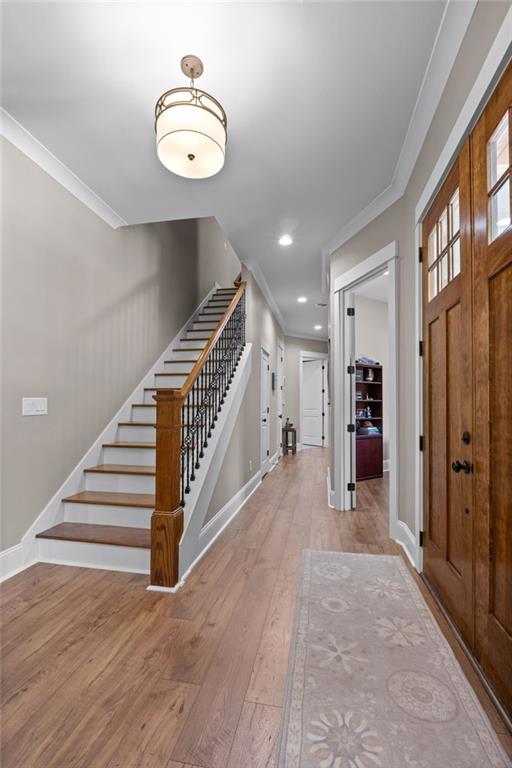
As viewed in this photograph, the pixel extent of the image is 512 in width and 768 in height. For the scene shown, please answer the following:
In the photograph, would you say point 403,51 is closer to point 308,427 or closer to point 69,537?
point 69,537

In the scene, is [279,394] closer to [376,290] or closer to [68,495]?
[376,290]

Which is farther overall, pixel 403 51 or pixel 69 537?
pixel 69 537

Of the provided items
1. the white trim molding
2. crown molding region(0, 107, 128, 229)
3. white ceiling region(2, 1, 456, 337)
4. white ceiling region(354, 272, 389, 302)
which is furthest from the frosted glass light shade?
white ceiling region(354, 272, 389, 302)

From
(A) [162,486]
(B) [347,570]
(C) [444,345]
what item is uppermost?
(C) [444,345]

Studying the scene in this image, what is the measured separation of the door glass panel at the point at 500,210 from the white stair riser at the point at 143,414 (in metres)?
3.17

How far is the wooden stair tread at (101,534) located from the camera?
2497 mm

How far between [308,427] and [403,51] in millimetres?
8784

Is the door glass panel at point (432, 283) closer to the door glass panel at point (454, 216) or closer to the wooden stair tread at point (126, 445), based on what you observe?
the door glass panel at point (454, 216)

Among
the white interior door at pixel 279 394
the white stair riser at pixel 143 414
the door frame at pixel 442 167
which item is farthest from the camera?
the white interior door at pixel 279 394

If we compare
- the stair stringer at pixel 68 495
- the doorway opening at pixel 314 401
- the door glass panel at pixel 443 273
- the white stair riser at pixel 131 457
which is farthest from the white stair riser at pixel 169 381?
the doorway opening at pixel 314 401

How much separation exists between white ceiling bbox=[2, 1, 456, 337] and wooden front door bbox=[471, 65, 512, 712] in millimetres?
771

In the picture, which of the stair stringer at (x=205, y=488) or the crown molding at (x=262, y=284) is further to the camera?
the crown molding at (x=262, y=284)

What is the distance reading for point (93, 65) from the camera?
6.19 feet

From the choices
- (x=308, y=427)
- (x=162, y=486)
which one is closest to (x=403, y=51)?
(x=162, y=486)
